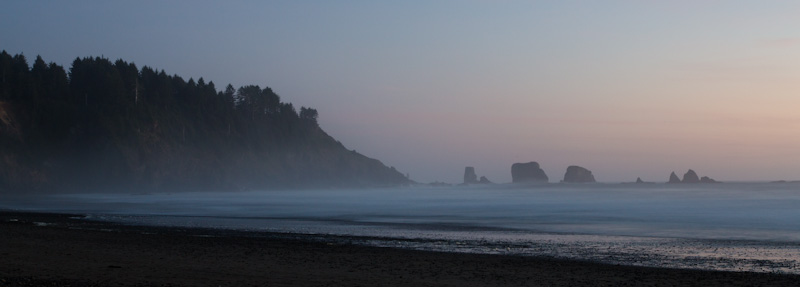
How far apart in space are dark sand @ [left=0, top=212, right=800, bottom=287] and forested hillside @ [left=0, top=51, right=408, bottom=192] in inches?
2616

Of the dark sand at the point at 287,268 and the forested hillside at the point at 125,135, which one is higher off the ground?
the forested hillside at the point at 125,135

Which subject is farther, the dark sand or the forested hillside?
the forested hillside

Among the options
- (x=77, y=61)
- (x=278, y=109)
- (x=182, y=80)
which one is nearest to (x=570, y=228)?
(x=77, y=61)

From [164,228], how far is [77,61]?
87.5m

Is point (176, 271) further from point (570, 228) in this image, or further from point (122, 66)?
point (122, 66)

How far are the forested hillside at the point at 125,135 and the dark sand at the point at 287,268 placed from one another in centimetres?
6645

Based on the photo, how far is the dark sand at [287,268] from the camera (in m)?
12.7

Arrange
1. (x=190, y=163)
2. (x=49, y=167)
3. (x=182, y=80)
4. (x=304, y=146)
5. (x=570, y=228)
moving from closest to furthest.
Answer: (x=570, y=228) → (x=49, y=167) → (x=190, y=163) → (x=182, y=80) → (x=304, y=146)

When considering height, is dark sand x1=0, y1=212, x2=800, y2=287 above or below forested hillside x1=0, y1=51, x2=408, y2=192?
below

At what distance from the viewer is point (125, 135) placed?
293 feet

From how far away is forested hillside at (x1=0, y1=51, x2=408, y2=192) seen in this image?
84.4 m

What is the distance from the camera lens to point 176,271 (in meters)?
13.6

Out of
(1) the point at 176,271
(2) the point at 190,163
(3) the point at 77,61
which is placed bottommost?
(1) the point at 176,271

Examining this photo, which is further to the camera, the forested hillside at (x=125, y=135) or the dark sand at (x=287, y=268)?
the forested hillside at (x=125, y=135)
